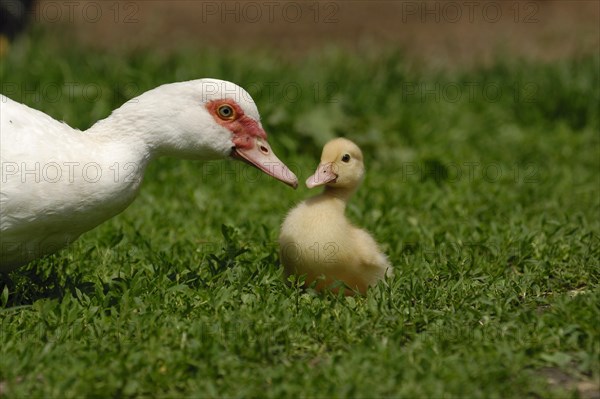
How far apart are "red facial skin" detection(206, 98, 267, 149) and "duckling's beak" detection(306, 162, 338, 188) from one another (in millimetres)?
399

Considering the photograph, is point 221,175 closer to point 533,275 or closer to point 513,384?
point 533,275

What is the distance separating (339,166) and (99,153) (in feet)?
4.31

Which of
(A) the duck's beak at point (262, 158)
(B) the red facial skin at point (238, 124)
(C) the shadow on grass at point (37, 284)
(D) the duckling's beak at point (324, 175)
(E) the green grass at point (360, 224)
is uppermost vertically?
(B) the red facial skin at point (238, 124)

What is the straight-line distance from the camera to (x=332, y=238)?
4.93 metres

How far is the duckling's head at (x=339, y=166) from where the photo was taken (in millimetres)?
5125

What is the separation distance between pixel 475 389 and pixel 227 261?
184 centimetres

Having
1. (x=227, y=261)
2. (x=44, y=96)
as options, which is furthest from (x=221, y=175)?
(x=227, y=261)

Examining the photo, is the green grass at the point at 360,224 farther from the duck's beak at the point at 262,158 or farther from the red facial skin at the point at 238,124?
the red facial skin at the point at 238,124

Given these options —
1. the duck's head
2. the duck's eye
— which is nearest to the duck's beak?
the duck's head

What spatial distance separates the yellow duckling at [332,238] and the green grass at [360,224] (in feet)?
0.56

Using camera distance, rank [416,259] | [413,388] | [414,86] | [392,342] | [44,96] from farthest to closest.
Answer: [414,86]
[44,96]
[416,259]
[392,342]
[413,388]

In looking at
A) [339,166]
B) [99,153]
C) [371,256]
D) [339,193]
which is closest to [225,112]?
[99,153]

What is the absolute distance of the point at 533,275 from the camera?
16.4ft

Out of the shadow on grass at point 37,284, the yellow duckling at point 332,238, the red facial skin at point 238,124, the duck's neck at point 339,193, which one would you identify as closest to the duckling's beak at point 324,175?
the yellow duckling at point 332,238
